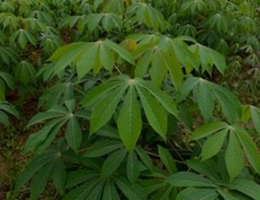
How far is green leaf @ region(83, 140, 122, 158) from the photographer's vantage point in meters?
1.38

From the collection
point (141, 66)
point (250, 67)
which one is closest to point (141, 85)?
point (141, 66)

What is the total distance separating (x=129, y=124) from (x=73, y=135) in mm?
357

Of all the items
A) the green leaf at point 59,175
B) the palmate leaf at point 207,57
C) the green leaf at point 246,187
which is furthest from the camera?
the palmate leaf at point 207,57

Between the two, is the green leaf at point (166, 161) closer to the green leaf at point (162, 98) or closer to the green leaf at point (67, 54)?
the green leaf at point (162, 98)

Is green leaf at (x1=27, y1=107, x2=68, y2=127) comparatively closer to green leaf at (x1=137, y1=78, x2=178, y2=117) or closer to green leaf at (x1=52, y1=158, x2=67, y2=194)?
green leaf at (x1=52, y1=158, x2=67, y2=194)

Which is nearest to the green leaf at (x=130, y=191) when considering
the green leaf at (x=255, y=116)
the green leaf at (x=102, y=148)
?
the green leaf at (x=102, y=148)

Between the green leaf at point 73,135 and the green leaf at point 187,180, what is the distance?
1.14 ft

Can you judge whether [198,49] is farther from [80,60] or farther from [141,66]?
[80,60]

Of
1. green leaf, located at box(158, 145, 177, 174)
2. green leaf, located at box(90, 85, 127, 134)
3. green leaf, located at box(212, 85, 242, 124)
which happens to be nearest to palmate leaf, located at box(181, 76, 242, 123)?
green leaf, located at box(212, 85, 242, 124)

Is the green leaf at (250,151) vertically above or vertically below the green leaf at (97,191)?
above

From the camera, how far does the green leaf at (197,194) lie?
1.18 m

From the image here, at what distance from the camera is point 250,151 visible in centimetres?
124

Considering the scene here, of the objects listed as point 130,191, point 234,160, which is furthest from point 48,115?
point 234,160

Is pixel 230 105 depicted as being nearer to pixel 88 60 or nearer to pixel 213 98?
pixel 213 98
